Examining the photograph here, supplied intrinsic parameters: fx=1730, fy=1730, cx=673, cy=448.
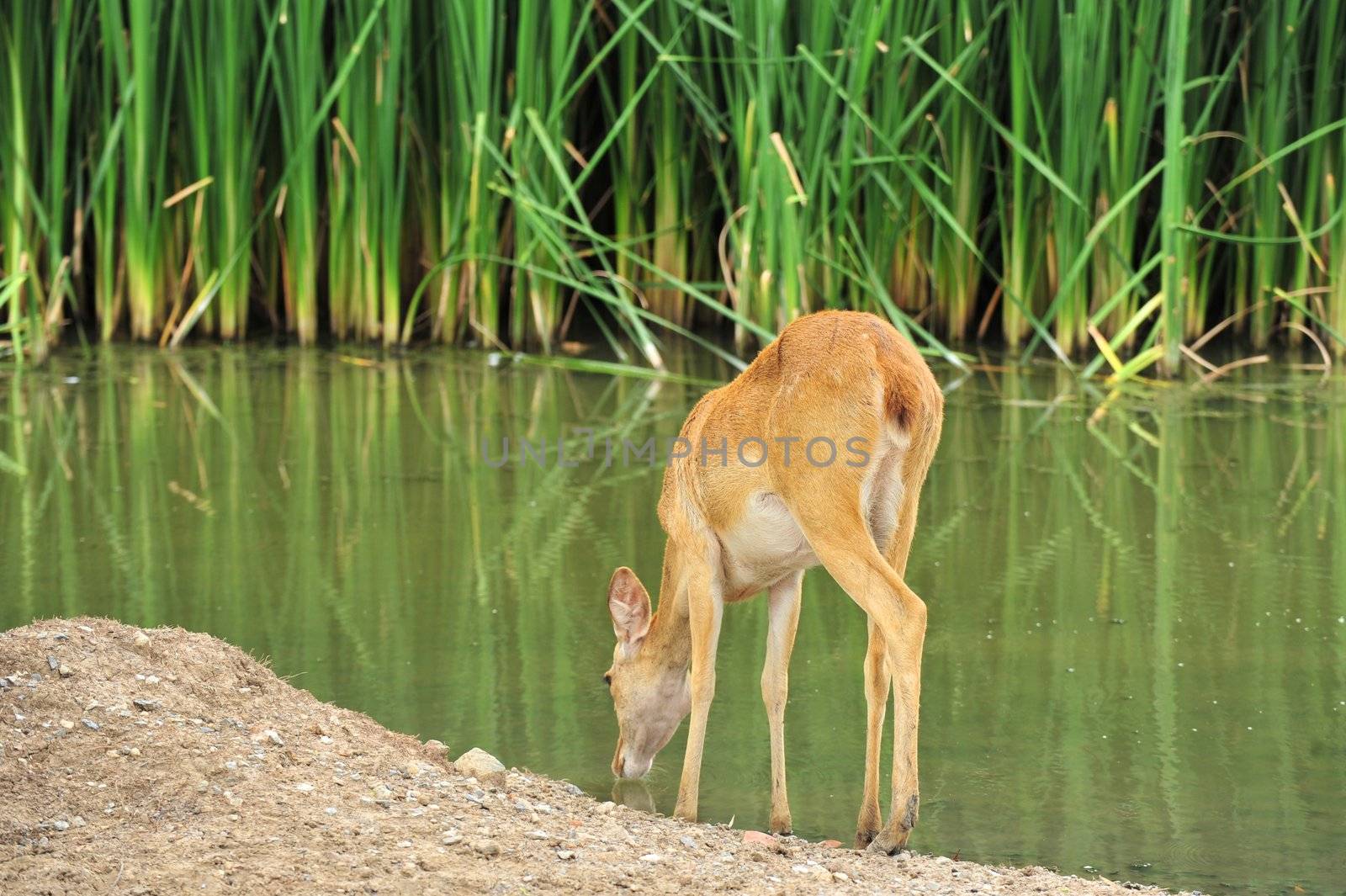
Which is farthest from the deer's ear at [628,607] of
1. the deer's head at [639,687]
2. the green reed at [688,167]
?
the green reed at [688,167]

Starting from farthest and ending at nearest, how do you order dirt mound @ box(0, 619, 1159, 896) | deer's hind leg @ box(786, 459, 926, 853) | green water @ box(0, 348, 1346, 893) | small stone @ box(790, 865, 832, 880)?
green water @ box(0, 348, 1346, 893) → deer's hind leg @ box(786, 459, 926, 853) → small stone @ box(790, 865, 832, 880) → dirt mound @ box(0, 619, 1159, 896)

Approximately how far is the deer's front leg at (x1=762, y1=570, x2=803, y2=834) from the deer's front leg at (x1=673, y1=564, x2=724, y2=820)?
0.14 m

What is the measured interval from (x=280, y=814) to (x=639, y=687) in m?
0.96

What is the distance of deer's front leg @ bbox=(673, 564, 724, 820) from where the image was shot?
144 inches

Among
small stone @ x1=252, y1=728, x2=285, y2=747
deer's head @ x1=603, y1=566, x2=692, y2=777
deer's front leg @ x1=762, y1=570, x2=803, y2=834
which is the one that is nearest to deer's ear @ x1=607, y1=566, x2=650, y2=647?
deer's head @ x1=603, y1=566, x2=692, y2=777

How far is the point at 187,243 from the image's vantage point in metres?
9.31

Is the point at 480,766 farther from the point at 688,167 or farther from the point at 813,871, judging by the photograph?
the point at 688,167

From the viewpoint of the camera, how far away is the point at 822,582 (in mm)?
5531

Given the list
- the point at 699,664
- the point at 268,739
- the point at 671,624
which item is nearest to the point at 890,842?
the point at 699,664

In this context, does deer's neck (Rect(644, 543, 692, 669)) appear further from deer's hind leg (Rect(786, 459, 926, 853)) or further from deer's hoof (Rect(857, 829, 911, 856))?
deer's hoof (Rect(857, 829, 911, 856))

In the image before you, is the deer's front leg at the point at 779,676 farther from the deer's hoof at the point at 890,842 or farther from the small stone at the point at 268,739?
the small stone at the point at 268,739

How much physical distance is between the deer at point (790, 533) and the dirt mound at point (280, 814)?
26 cm

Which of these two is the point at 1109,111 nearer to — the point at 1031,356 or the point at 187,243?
the point at 1031,356

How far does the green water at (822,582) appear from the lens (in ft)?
12.5
